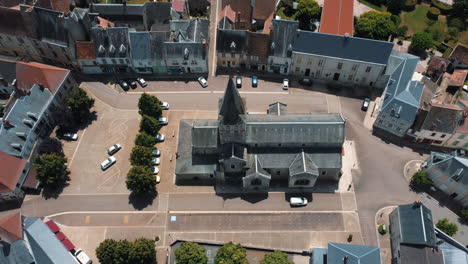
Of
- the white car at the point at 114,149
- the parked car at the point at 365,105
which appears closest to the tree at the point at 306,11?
the parked car at the point at 365,105

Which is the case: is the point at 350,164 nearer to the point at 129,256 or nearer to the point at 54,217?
the point at 129,256

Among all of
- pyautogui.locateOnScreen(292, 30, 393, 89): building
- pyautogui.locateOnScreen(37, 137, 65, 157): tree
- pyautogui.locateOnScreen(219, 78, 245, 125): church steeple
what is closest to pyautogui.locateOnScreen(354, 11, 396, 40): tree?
pyautogui.locateOnScreen(292, 30, 393, 89): building

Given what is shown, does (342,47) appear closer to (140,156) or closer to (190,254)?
(140,156)

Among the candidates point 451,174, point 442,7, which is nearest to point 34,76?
point 451,174

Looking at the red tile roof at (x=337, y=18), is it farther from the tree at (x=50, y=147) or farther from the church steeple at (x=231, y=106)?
the tree at (x=50, y=147)

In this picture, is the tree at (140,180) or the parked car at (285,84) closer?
the tree at (140,180)
